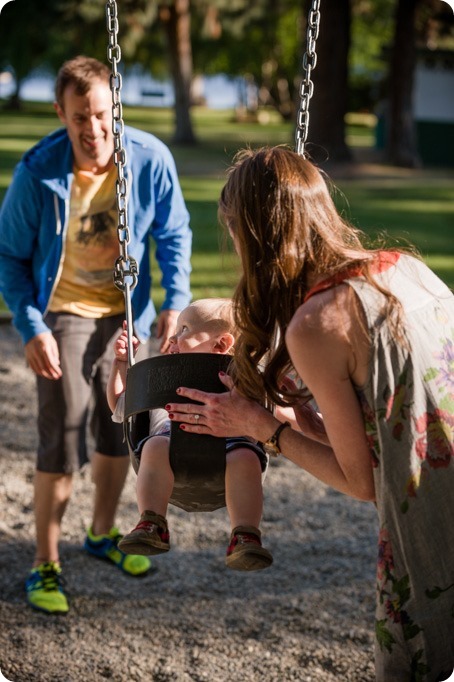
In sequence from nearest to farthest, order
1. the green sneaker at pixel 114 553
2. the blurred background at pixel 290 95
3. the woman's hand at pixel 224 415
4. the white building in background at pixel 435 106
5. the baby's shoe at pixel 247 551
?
the woman's hand at pixel 224 415 < the baby's shoe at pixel 247 551 < the green sneaker at pixel 114 553 < the blurred background at pixel 290 95 < the white building in background at pixel 435 106

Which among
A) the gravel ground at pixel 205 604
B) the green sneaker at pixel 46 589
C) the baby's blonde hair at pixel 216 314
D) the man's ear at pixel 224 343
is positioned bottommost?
the gravel ground at pixel 205 604

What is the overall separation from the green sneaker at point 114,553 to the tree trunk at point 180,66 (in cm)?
2148

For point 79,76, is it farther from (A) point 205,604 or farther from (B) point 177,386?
(A) point 205,604

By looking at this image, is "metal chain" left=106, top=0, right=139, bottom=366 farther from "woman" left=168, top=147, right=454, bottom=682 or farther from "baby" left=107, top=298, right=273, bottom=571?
Result: "woman" left=168, top=147, right=454, bottom=682

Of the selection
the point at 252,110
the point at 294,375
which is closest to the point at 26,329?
→ the point at 294,375

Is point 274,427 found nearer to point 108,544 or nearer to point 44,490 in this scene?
point 44,490

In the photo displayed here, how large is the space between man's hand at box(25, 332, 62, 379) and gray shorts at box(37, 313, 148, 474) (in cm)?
8

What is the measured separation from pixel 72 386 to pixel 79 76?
111 cm

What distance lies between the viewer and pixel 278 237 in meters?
2.09

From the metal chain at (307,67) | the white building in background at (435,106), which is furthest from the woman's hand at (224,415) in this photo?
the white building in background at (435,106)

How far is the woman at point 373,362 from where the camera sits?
2006mm

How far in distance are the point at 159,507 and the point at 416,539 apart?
90 cm

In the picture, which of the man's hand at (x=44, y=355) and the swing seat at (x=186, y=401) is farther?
the man's hand at (x=44, y=355)

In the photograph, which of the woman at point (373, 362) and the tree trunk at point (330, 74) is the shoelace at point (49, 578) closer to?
the woman at point (373, 362)
